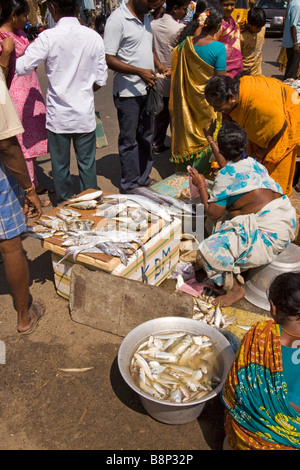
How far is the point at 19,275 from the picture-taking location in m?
2.97

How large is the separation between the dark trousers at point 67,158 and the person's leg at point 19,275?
5.11 ft

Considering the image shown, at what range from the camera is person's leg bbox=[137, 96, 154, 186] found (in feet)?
15.9

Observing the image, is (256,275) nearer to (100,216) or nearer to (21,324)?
(100,216)

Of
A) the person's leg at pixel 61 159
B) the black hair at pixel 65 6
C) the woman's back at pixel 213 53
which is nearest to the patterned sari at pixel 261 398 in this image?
the person's leg at pixel 61 159

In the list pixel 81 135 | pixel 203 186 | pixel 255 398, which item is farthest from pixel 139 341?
pixel 81 135

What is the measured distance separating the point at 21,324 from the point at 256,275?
206 cm

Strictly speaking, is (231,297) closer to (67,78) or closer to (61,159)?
(61,159)

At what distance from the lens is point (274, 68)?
12242 mm

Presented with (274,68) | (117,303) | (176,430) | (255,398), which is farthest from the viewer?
(274,68)

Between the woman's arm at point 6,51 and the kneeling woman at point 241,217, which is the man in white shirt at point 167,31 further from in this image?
the kneeling woman at point 241,217

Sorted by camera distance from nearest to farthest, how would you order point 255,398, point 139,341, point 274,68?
point 255,398 < point 139,341 < point 274,68

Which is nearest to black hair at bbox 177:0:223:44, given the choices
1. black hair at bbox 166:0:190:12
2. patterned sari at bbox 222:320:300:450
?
black hair at bbox 166:0:190:12

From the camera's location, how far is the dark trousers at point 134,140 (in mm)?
4633
